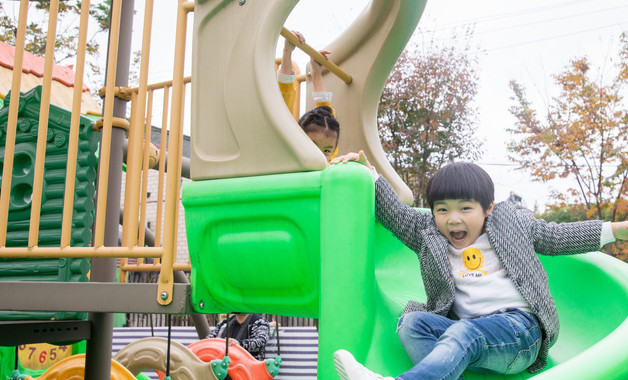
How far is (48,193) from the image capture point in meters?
2.38

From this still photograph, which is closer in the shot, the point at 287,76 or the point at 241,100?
the point at 241,100

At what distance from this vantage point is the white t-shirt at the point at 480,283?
5.31 feet

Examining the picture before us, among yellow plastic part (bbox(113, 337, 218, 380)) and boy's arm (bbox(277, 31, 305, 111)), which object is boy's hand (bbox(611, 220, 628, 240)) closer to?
boy's arm (bbox(277, 31, 305, 111))

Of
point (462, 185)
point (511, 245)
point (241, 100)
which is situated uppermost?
point (241, 100)

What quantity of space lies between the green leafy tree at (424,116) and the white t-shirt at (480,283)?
958cm

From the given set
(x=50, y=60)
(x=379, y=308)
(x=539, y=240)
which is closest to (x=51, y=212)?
(x=50, y=60)

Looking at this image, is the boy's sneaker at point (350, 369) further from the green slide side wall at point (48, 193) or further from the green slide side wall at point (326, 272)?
the green slide side wall at point (48, 193)

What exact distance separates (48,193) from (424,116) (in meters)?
9.74

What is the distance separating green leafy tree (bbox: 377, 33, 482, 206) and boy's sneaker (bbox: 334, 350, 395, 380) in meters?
10.1

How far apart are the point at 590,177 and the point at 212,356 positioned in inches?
355

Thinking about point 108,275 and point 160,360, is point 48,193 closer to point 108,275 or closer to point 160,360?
point 108,275

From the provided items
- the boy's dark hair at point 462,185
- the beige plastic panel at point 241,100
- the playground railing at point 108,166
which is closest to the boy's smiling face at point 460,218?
the boy's dark hair at point 462,185

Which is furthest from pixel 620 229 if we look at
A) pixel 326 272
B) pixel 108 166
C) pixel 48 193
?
pixel 48 193

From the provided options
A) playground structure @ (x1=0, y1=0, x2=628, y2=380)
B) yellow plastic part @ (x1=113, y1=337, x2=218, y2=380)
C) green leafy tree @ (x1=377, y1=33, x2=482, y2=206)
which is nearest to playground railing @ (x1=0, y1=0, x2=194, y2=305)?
playground structure @ (x1=0, y1=0, x2=628, y2=380)
